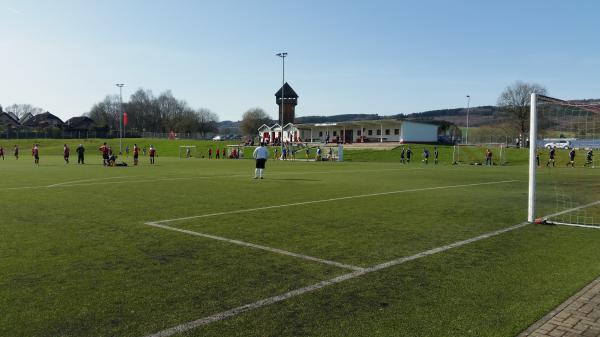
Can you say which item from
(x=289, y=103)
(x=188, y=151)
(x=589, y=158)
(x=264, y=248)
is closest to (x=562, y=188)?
(x=264, y=248)

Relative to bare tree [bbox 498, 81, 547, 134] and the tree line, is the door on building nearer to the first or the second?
bare tree [bbox 498, 81, 547, 134]

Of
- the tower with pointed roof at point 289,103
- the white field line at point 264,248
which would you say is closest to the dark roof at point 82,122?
the tower with pointed roof at point 289,103

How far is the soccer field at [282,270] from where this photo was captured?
4145 mm

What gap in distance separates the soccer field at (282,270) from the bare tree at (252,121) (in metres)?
109

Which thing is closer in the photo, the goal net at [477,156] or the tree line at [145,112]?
the goal net at [477,156]

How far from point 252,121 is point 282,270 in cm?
11637

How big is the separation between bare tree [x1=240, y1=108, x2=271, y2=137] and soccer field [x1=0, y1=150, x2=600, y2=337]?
4280 inches

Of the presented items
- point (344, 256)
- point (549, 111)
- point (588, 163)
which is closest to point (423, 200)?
point (549, 111)

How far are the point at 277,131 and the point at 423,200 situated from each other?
7807cm

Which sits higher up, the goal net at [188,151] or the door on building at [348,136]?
the door on building at [348,136]

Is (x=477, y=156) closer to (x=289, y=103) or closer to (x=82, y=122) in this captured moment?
(x=289, y=103)

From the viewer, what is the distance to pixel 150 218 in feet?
31.8

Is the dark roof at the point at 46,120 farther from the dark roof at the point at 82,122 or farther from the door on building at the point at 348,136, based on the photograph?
the door on building at the point at 348,136

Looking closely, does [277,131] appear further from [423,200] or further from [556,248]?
[556,248]
